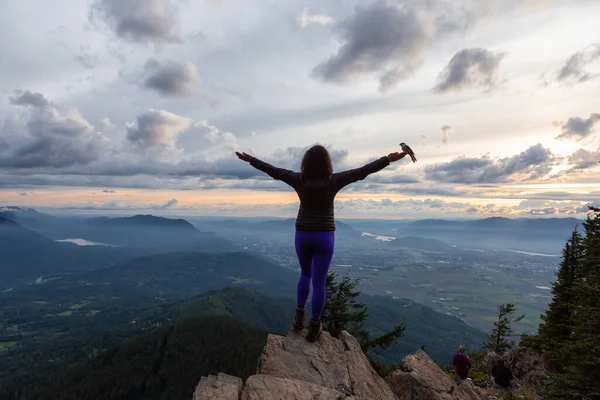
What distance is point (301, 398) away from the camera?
6.31 metres

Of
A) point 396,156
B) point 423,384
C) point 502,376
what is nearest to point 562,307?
point 502,376

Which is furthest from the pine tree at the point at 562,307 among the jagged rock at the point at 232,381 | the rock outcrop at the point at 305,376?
the jagged rock at the point at 232,381

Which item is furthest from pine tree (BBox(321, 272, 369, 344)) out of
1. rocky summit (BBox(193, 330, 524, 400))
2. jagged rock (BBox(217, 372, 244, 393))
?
jagged rock (BBox(217, 372, 244, 393))

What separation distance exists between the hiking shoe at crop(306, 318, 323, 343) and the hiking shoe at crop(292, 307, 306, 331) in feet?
0.99

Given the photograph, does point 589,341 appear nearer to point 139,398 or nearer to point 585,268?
point 585,268

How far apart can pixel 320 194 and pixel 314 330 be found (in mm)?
4657

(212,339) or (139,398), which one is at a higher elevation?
(212,339)

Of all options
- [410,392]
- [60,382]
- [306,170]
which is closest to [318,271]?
[306,170]

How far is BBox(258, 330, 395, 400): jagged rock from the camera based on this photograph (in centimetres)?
786

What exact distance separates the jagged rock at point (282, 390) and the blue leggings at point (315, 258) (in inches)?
78.1

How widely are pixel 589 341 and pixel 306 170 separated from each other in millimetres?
12403

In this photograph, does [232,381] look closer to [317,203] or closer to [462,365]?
[317,203]

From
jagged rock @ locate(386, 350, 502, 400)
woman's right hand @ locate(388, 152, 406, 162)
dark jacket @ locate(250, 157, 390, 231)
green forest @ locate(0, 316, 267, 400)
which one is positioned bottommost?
green forest @ locate(0, 316, 267, 400)

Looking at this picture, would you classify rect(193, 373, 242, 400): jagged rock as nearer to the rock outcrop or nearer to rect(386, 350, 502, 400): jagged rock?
the rock outcrop
